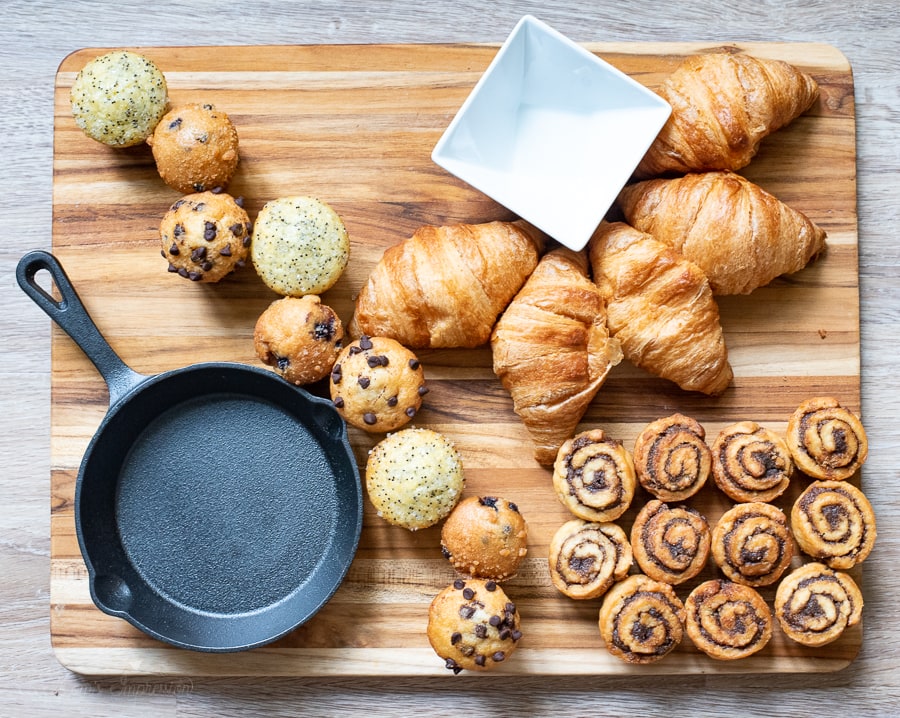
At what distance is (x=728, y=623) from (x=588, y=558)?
1.45ft

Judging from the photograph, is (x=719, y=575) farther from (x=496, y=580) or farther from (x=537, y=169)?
(x=537, y=169)

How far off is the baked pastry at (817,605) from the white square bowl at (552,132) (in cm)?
118

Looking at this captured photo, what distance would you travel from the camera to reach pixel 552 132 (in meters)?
2.50

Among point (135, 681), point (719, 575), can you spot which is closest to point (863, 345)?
point (719, 575)

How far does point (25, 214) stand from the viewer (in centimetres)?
266

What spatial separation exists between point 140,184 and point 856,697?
270 centimetres

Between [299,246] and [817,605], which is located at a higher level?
[299,246]

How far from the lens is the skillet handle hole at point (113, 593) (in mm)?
2430

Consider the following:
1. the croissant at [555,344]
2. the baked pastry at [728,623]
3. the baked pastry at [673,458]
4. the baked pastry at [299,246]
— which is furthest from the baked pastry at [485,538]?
the baked pastry at [299,246]


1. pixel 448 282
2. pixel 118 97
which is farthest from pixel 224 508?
pixel 118 97

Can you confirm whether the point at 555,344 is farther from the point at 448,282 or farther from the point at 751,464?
the point at 751,464

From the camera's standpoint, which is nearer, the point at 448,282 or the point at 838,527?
the point at 448,282

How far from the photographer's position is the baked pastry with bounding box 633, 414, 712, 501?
8.11 feet

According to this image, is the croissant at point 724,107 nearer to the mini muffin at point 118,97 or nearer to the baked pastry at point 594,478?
the baked pastry at point 594,478
